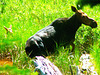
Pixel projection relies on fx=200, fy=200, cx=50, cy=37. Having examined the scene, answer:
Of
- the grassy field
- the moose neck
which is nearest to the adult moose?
the moose neck

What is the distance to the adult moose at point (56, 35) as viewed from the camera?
16.0 feet

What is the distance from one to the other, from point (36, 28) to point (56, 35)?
1686 mm

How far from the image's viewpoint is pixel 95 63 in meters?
4.38

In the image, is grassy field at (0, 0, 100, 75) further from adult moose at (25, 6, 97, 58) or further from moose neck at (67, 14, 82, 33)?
moose neck at (67, 14, 82, 33)

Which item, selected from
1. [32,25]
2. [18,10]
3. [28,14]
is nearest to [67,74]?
[32,25]

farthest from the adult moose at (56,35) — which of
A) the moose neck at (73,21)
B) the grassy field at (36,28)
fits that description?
the grassy field at (36,28)

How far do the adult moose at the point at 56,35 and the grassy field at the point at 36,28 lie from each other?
0.78ft

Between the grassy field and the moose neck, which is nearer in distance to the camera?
the grassy field

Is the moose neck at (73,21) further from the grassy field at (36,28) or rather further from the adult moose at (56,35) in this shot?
the grassy field at (36,28)

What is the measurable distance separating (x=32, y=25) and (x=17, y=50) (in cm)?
170

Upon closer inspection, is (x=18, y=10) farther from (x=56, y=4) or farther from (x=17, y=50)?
(x=17, y=50)

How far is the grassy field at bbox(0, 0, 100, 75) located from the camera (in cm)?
489

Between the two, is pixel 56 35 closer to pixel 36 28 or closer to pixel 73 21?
pixel 73 21

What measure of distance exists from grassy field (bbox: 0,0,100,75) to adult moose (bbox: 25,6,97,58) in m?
0.24
